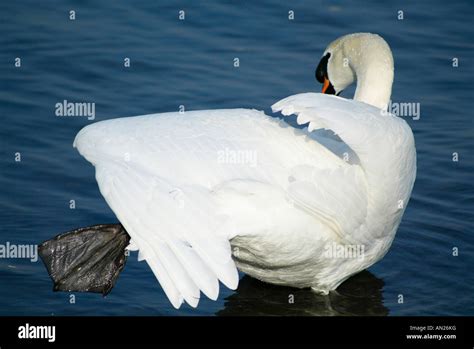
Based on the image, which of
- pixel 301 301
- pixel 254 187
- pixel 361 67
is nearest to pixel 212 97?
pixel 361 67

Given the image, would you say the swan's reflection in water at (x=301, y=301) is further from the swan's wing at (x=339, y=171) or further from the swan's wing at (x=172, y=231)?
the swan's wing at (x=172, y=231)

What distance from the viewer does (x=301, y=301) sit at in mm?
7293

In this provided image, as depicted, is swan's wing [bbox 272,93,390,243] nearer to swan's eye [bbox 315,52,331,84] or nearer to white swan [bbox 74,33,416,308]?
white swan [bbox 74,33,416,308]

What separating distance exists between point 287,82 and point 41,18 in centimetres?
310

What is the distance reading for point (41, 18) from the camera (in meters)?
12.0

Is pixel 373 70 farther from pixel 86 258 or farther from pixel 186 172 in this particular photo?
pixel 86 258

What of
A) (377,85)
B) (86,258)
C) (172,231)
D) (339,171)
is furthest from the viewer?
(377,85)

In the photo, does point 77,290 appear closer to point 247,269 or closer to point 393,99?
point 247,269

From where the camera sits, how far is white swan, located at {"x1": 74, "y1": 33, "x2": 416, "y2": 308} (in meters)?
5.68

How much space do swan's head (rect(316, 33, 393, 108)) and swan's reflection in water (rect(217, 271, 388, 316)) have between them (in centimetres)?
129

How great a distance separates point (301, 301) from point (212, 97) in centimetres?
345

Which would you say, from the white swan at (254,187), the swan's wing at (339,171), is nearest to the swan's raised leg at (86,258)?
the white swan at (254,187)

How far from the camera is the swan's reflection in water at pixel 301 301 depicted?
23.6 ft

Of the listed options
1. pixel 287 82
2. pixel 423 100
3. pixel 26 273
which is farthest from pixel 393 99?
pixel 26 273
